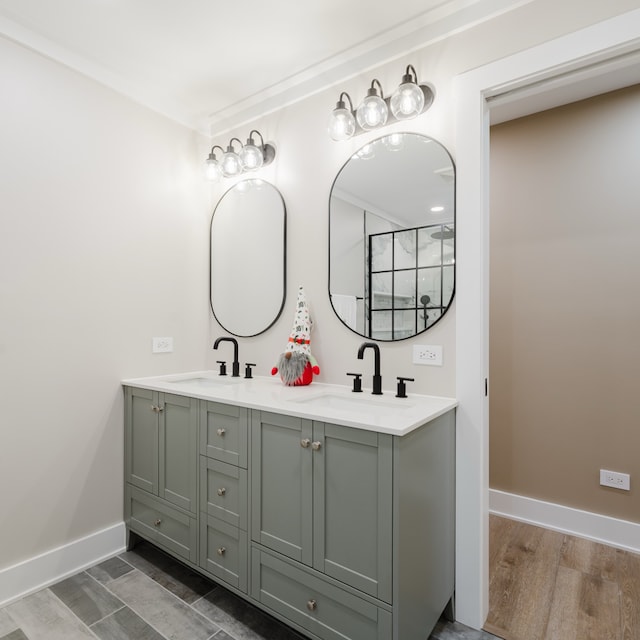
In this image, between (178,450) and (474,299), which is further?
(178,450)

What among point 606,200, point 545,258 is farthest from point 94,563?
point 606,200

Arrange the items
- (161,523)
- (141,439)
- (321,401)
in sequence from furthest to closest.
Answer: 1. (141,439)
2. (161,523)
3. (321,401)

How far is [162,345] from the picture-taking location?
2467mm

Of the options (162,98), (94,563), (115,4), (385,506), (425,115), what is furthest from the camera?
(162,98)

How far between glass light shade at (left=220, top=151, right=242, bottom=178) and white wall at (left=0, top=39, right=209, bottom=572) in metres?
0.34

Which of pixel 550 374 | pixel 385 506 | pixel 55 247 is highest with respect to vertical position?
pixel 55 247

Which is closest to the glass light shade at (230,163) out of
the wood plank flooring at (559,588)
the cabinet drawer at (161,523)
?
the cabinet drawer at (161,523)

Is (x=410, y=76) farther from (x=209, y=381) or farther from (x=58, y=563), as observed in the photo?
(x=58, y=563)

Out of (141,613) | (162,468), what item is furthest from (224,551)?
(162,468)

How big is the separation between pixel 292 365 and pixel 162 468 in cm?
83

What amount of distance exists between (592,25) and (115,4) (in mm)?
1924

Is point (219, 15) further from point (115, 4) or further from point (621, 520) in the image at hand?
point (621, 520)

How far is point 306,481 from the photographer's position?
149cm

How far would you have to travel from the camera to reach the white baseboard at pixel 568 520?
2.22 meters
